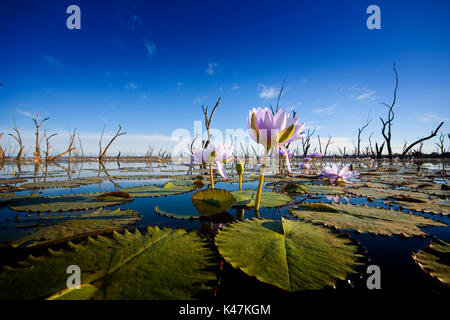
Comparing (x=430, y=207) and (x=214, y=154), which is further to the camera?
(x=214, y=154)

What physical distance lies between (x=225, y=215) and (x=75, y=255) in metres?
0.86

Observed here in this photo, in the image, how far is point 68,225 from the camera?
3.21 feet

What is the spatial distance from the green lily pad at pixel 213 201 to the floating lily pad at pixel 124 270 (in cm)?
35

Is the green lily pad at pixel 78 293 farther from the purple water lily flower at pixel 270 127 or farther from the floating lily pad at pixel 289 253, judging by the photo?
the purple water lily flower at pixel 270 127

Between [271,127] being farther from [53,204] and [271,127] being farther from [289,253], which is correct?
[53,204]

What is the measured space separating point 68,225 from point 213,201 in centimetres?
83

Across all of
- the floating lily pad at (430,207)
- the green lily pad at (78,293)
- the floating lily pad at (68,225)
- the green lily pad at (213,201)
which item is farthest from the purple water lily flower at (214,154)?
the floating lily pad at (430,207)

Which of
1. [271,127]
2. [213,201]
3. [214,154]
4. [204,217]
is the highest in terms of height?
[271,127]

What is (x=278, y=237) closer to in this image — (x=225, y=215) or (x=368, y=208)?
(x=225, y=215)

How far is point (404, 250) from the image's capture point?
79cm

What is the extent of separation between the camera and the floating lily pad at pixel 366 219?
97 centimetres

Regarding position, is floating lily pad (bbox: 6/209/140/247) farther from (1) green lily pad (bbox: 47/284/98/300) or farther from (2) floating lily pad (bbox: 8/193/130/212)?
(1) green lily pad (bbox: 47/284/98/300)

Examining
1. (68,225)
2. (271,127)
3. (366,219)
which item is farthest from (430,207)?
(68,225)
